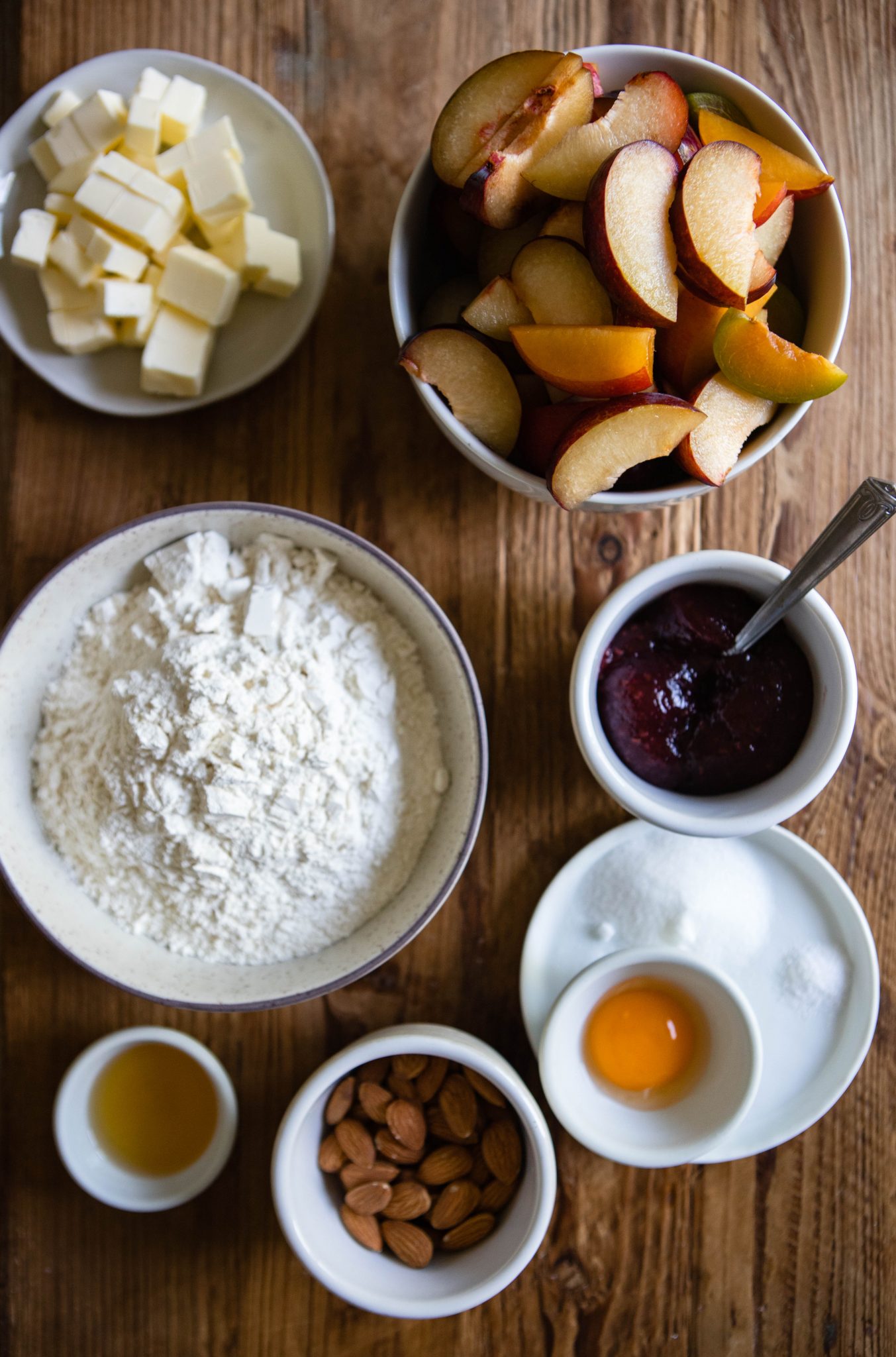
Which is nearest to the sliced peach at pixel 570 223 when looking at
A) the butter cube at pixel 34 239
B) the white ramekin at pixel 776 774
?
the white ramekin at pixel 776 774

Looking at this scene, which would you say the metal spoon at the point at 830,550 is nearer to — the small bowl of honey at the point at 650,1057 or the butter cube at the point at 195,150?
the small bowl of honey at the point at 650,1057

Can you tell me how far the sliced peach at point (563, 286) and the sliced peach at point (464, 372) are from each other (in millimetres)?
55

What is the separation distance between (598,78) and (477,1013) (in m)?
0.82

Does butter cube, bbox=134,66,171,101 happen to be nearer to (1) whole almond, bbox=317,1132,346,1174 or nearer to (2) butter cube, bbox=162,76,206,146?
(2) butter cube, bbox=162,76,206,146

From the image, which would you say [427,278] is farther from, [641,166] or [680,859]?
[680,859]

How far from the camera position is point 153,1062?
960mm

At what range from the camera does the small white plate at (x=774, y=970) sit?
92 centimetres

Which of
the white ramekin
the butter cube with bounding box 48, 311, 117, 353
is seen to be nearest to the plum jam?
the white ramekin

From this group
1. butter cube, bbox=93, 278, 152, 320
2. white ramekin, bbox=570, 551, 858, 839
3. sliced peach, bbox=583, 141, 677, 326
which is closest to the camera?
sliced peach, bbox=583, 141, 677, 326

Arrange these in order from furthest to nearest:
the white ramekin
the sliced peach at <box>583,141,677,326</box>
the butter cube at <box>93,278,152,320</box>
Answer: the butter cube at <box>93,278,152,320</box> < the white ramekin < the sliced peach at <box>583,141,677,326</box>

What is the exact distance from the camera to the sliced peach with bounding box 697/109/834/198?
718 millimetres

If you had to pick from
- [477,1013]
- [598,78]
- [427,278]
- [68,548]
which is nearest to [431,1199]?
[477,1013]

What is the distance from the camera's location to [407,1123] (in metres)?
0.90

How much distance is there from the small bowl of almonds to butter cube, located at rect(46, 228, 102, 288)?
736 mm
